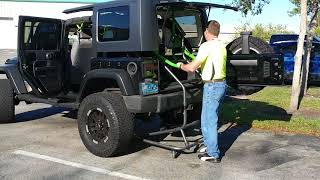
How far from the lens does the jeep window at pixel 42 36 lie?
25.8ft

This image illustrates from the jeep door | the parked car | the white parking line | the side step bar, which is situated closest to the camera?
the white parking line

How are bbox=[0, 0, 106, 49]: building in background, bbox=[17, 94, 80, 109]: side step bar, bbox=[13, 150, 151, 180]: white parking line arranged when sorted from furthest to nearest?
bbox=[0, 0, 106, 49]: building in background
bbox=[17, 94, 80, 109]: side step bar
bbox=[13, 150, 151, 180]: white parking line

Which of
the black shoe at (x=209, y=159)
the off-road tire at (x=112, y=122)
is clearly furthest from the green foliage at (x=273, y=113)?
the off-road tire at (x=112, y=122)

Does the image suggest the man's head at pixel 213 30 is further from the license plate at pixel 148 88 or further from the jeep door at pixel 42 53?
the jeep door at pixel 42 53

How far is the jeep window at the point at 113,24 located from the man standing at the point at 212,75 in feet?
2.88

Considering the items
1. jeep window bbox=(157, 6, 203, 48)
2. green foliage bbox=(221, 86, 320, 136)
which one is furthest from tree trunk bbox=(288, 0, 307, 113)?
jeep window bbox=(157, 6, 203, 48)

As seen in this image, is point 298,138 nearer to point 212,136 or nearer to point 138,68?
point 212,136

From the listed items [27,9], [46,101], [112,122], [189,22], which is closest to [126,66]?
[112,122]

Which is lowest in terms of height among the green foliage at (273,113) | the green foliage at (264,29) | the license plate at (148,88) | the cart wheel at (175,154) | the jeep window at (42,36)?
the cart wheel at (175,154)

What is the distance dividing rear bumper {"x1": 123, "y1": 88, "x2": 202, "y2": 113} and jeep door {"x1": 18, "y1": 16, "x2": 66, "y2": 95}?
103 inches

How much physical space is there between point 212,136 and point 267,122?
275cm

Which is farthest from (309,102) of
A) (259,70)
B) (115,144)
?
(115,144)

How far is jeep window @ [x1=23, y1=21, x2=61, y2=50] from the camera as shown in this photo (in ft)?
25.8

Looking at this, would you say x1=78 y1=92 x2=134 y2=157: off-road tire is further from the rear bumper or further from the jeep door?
the jeep door
